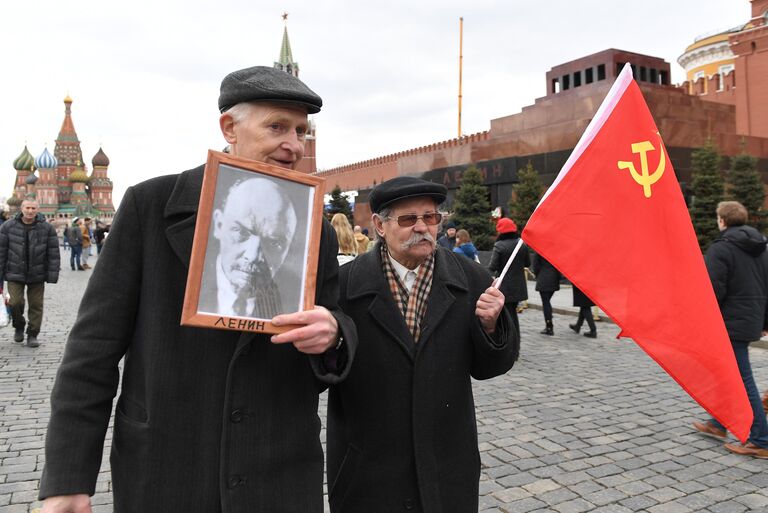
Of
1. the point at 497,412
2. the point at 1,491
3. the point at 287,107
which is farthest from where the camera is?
the point at 497,412

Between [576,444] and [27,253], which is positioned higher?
[27,253]

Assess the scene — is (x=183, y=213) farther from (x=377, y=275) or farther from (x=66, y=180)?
(x=66, y=180)

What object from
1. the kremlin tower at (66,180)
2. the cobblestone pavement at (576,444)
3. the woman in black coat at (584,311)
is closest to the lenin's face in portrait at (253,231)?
the cobblestone pavement at (576,444)

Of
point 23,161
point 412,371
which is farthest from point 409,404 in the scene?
point 23,161

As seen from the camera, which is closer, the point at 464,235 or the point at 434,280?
the point at 434,280

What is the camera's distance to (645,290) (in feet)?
7.48

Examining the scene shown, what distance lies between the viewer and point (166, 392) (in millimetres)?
1488

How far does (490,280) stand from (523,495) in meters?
1.77

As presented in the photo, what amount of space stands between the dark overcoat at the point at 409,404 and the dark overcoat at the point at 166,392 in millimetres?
495

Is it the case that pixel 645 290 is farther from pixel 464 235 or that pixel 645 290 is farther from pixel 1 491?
pixel 464 235

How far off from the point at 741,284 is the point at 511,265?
3519 millimetres

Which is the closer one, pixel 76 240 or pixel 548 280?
pixel 548 280

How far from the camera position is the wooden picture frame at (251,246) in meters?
1.36

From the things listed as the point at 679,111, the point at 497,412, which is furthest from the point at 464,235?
the point at 679,111
